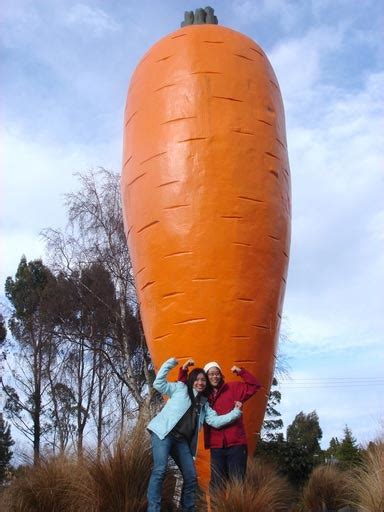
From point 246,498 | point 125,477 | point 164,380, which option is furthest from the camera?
point 164,380

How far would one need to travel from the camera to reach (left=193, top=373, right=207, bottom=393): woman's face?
12.7ft

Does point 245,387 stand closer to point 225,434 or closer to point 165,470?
point 225,434

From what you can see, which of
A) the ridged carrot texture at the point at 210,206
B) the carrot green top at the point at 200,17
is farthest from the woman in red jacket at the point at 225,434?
the carrot green top at the point at 200,17

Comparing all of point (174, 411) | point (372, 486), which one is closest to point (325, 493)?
point (372, 486)

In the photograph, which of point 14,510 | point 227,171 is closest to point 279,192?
point 227,171

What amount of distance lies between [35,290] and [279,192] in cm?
1577

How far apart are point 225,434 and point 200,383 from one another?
15.9 inches

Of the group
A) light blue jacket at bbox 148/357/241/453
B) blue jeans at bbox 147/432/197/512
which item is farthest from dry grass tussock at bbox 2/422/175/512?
light blue jacket at bbox 148/357/241/453

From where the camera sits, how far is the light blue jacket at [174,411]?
3646 mm

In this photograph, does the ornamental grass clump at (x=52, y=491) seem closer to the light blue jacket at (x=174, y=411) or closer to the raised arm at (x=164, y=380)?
the light blue jacket at (x=174, y=411)

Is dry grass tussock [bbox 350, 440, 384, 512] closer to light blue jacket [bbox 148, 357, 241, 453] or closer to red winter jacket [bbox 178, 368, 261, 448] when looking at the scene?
red winter jacket [bbox 178, 368, 261, 448]

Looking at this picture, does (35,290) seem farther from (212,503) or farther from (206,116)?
(212,503)

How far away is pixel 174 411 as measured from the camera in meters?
3.70

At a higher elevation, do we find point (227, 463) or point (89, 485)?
point (227, 463)
